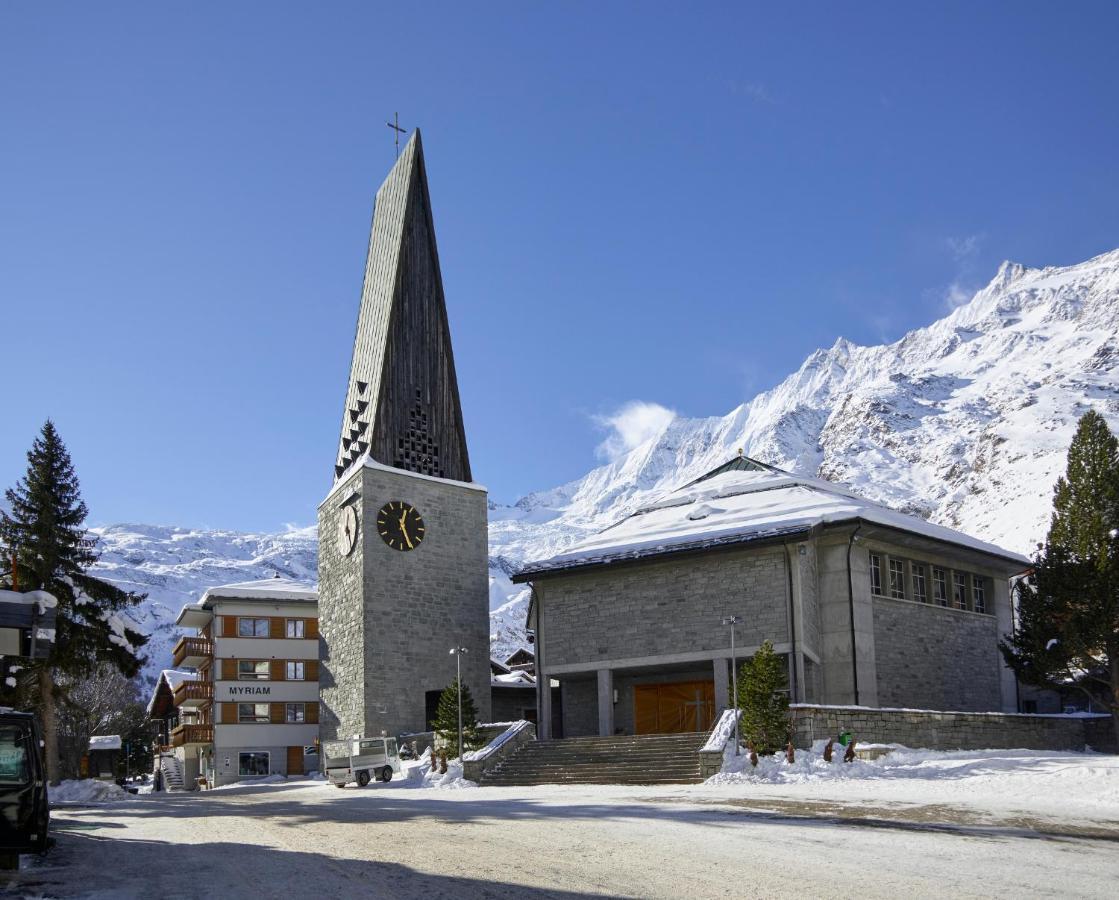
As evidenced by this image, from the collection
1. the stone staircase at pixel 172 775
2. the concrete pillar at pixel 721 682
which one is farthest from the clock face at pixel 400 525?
the stone staircase at pixel 172 775

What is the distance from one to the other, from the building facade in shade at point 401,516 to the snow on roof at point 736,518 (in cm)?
688

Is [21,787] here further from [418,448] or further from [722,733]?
[418,448]

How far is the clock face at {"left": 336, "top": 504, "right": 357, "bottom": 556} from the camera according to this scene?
148ft

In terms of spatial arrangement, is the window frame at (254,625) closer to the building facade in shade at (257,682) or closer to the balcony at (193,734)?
the building facade in shade at (257,682)

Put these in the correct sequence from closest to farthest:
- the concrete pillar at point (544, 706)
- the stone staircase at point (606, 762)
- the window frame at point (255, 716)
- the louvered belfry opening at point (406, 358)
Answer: the stone staircase at point (606, 762), the concrete pillar at point (544, 706), the louvered belfry opening at point (406, 358), the window frame at point (255, 716)

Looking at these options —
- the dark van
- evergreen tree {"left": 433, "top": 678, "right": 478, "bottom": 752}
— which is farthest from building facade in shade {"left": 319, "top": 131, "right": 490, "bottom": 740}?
the dark van

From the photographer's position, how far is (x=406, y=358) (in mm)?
48500

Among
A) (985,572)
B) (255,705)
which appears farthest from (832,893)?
(255,705)

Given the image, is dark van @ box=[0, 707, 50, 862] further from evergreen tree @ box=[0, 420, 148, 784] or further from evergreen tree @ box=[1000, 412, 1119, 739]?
evergreen tree @ box=[1000, 412, 1119, 739]

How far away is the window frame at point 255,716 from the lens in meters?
53.9

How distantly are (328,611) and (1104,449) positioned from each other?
2899 centimetres

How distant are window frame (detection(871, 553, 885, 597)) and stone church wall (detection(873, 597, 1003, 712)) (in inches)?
10.3

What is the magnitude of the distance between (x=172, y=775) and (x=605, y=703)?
33.6m

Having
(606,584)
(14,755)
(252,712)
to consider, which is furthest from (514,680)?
(14,755)
